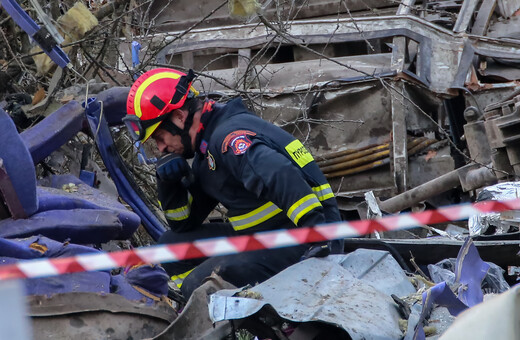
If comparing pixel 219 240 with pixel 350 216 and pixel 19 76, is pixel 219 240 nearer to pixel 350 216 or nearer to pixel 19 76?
pixel 19 76

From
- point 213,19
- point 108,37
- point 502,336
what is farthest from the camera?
point 213,19

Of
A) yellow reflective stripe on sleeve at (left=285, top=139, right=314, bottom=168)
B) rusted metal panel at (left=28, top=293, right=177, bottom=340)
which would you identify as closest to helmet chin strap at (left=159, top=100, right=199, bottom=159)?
yellow reflective stripe on sleeve at (left=285, top=139, right=314, bottom=168)

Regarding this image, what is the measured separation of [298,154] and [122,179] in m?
1.51

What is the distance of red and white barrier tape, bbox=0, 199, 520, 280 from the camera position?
11.0 ft

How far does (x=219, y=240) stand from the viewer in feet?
15.5

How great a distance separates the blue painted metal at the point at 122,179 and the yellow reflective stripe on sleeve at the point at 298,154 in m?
1.39

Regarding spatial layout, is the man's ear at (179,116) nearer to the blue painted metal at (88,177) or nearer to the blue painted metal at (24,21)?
the blue painted metal at (88,177)

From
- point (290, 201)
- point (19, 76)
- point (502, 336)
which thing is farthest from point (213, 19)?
point (502, 336)

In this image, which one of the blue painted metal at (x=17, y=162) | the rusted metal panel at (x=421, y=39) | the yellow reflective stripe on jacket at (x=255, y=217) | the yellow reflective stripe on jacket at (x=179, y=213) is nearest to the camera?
the blue painted metal at (x=17, y=162)

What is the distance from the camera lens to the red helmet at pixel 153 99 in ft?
A: 14.6

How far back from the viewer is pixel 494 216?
5719 millimetres

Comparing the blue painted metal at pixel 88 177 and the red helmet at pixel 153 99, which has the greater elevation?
the red helmet at pixel 153 99

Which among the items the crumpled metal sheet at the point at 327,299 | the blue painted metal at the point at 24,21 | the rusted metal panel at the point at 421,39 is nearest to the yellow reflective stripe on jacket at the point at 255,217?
the crumpled metal sheet at the point at 327,299

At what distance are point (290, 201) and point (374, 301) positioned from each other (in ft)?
2.08
